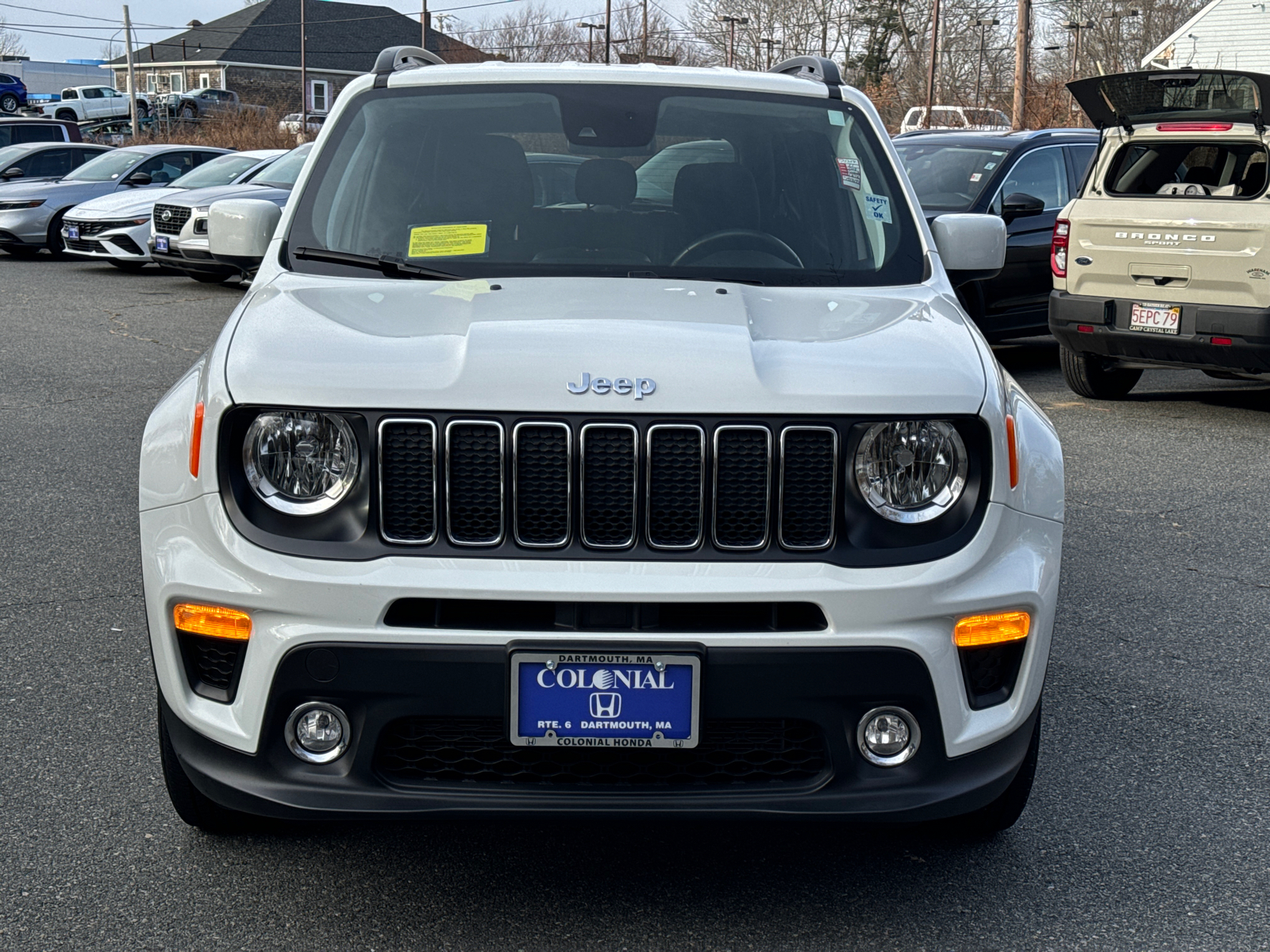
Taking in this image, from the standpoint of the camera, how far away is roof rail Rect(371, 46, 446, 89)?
13.5 ft

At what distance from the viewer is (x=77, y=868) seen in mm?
3047

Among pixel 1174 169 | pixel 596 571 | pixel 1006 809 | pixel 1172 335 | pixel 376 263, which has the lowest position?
pixel 1006 809

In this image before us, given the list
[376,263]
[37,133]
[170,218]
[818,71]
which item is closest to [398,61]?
[376,263]

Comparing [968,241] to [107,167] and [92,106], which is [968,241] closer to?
[107,167]

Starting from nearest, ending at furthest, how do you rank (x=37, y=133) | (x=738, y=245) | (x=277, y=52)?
(x=738, y=245), (x=37, y=133), (x=277, y=52)

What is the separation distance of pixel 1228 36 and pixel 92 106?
47488 millimetres

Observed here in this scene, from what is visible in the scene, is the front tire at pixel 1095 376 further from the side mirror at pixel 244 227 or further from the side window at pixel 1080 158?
the side mirror at pixel 244 227

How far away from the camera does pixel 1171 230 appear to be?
28.2 ft

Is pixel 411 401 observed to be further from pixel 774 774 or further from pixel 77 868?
pixel 77 868

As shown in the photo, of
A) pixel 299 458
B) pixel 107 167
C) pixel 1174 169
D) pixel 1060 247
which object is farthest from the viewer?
pixel 107 167

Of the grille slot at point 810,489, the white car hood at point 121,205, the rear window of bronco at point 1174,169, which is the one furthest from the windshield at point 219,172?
the grille slot at point 810,489

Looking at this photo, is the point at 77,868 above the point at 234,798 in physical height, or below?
below

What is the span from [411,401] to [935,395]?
40.4 inches

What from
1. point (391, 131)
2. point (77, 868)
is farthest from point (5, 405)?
point (77, 868)
